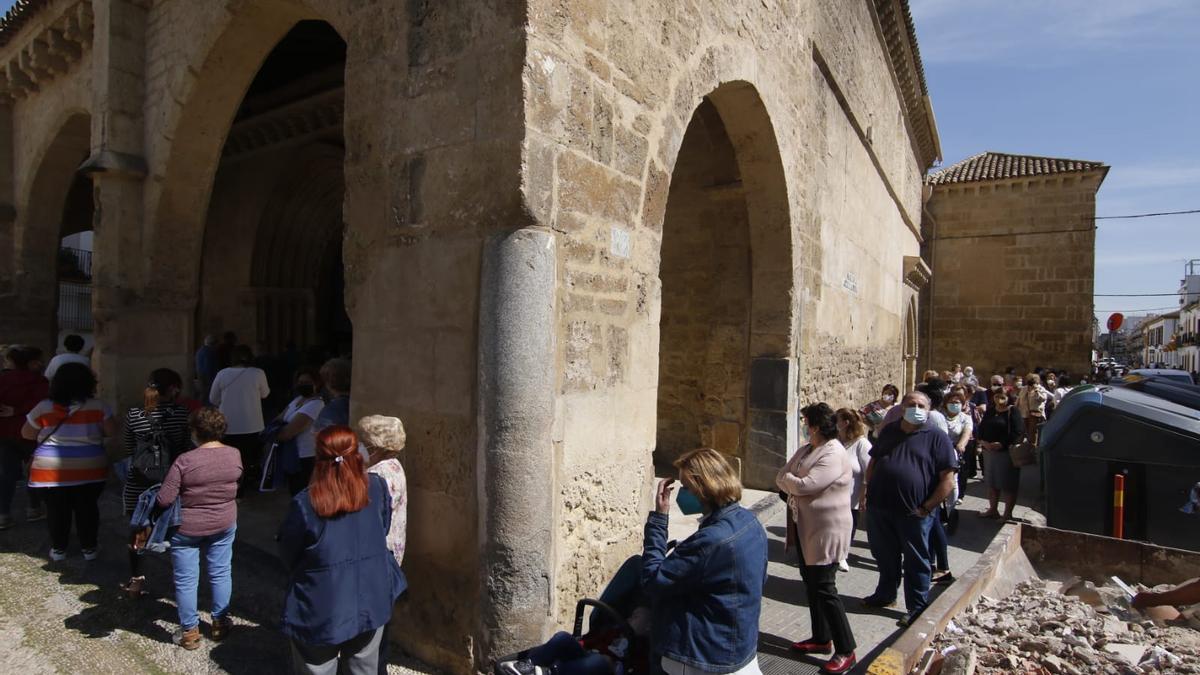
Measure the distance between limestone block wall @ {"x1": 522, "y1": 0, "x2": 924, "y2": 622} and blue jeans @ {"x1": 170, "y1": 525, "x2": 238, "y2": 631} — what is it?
179 cm

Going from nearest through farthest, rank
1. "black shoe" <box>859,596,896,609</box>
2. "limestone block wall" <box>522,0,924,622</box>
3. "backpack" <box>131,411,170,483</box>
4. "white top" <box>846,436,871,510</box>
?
"limestone block wall" <box>522,0,924,622</box> < "backpack" <box>131,411,170,483</box> < "black shoe" <box>859,596,896,609</box> < "white top" <box>846,436,871,510</box>

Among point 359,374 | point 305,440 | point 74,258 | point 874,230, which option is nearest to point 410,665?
point 359,374

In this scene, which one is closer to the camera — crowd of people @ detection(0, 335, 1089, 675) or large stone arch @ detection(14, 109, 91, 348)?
crowd of people @ detection(0, 335, 1089, 675)

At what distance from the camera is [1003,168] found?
65.1 feet

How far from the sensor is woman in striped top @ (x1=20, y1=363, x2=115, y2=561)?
13.7 feet

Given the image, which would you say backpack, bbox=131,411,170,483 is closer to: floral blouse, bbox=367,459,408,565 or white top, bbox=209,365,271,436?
white top, bbox=209,365,271,436

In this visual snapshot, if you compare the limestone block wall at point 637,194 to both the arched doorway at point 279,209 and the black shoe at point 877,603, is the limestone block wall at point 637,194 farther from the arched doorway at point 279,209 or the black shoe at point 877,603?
the arched doorway at point 279,209

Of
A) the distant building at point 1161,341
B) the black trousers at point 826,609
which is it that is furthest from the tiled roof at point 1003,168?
the distant building at point 1161,341

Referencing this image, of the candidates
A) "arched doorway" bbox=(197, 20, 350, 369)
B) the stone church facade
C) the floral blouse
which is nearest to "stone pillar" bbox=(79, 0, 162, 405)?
the stone church facade

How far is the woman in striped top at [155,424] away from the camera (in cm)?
393

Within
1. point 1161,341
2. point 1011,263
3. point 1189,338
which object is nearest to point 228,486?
point 1011,263

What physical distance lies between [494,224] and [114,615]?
10.3 ft

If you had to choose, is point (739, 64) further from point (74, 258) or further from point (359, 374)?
point (74, 258)

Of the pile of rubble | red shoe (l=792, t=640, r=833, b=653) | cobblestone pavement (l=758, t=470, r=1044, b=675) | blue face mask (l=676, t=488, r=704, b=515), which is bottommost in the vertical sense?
cobblestone pavement (l=758, t=470, r=1044, b=675)
